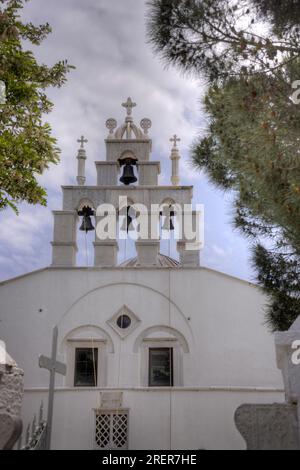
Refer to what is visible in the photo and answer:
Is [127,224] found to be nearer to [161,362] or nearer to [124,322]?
[124,322]

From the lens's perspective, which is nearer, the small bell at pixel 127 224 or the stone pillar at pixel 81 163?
the small bell at pixel 127 224

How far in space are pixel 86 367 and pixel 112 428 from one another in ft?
6.26

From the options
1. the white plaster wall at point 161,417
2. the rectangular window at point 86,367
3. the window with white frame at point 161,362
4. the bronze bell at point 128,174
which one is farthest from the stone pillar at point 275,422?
the bronze bell at point 128,174

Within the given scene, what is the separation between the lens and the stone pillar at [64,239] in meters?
15.6

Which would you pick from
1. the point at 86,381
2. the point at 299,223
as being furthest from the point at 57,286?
the point at 299,223

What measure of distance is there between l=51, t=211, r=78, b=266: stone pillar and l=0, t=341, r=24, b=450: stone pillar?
10765 mm

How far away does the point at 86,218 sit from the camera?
1606 cm

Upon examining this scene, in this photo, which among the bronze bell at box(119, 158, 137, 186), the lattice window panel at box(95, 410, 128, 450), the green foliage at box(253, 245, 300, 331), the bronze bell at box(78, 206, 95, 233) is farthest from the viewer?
the bronze bell at box(119, 158, 137, 186)

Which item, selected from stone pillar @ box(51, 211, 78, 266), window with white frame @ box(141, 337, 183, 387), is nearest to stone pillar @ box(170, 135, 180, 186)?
stone pillar @ box(51, 211, 78, 266)

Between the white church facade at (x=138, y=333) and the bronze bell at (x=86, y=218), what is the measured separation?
0.12 feet

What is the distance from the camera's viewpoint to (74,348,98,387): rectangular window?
586 inches

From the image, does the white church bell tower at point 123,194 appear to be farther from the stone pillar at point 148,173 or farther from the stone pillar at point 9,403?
the stone pillar at point 9,403

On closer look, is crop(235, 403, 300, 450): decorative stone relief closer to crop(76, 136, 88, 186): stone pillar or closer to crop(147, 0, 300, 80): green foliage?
crop(147, 0, 300, 80): green foliage

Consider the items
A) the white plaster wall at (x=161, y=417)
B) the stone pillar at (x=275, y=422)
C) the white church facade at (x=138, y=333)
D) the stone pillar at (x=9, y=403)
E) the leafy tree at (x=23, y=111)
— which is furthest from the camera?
the white church facade at (x=138, y=333)
